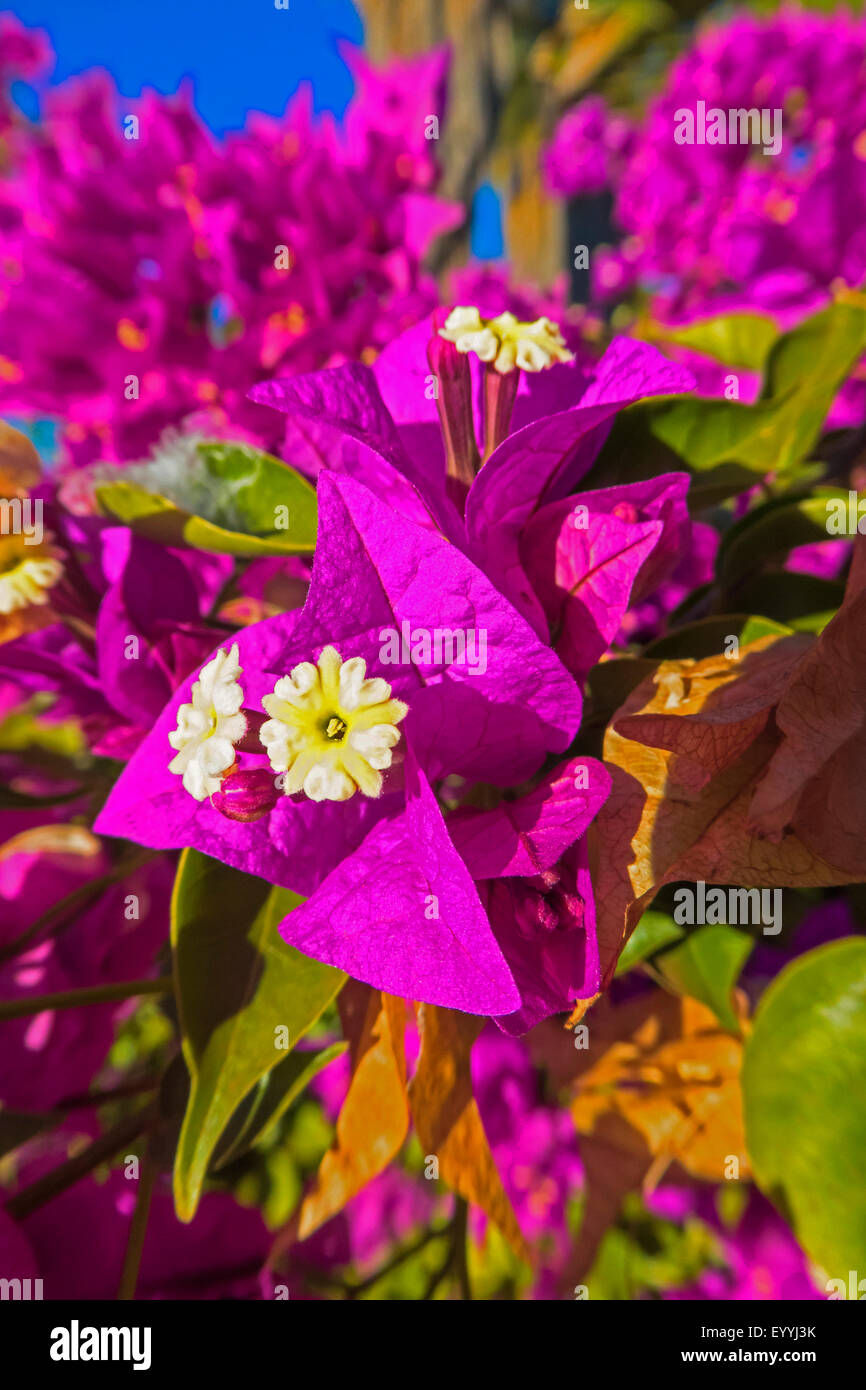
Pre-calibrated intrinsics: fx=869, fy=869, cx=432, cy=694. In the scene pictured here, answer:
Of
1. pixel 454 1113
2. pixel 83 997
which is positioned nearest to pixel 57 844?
pixel 83 997

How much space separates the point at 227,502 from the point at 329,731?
0.50 feet

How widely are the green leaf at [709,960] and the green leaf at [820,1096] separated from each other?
21mm

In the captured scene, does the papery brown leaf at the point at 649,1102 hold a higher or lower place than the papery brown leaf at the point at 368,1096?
lower

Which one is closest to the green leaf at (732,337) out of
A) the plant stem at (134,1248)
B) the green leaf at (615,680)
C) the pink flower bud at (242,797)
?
the green leaf at (615,680)

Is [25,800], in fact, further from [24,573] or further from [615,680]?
[615,680]

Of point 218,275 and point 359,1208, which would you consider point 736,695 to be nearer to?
point 218,275

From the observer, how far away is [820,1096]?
351 mm

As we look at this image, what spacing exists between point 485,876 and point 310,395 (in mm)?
150

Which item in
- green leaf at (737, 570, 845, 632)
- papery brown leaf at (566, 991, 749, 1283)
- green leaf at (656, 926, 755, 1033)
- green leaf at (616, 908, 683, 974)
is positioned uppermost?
green leaf at (737, 570, 845, 632)

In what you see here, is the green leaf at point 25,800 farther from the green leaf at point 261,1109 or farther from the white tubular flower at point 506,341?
the white tubular flower at point 506,341

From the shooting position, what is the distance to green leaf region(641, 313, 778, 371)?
0.50 meters

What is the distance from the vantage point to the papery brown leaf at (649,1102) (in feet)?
1.55

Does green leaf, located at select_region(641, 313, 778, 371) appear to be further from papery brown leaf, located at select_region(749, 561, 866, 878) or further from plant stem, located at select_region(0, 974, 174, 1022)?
plant stem, located at select_region(0, 974, 174, 1022)

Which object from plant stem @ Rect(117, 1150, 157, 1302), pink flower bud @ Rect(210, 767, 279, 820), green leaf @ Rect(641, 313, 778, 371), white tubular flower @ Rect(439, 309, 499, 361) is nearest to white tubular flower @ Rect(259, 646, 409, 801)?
pink flower bud @ Rect(210, 767, 279, 820)
